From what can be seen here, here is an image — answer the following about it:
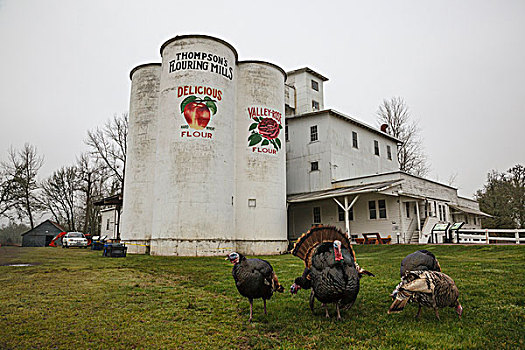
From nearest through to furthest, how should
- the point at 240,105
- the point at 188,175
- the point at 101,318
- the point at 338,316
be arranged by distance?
the point at 338,316, the point at 101,318, the point at 188,175, the point at 240,105

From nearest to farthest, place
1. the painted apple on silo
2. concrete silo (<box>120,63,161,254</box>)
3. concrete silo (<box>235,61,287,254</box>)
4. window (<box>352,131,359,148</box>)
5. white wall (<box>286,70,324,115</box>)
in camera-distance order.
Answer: the painted apple on silo, concrete silo (<box>235,61,287,254</box>), concrete silo (<box>120,63,161,254</box>), window (<box>352,131,359,148</box>), white wall (<box>286,70,324,115</box>)

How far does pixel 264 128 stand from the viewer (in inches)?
1041

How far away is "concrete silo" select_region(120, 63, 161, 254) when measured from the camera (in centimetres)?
2630

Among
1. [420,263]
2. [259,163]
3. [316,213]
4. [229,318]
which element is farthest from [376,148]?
[229,318]

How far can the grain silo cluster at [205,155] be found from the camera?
22.9 meters

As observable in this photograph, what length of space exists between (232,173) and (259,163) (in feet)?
6.88

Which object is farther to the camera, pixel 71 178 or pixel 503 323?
pixel 71 178

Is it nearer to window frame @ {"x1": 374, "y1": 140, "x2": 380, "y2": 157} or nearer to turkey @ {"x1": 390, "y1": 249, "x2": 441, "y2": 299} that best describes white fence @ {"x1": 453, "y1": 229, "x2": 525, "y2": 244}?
window frame @ {"x1": 374, "y1": 140, "x2": 380, "y2": 157}

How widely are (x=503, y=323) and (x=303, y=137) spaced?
89.2 ft

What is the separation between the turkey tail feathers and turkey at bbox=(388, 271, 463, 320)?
1352 millimetres

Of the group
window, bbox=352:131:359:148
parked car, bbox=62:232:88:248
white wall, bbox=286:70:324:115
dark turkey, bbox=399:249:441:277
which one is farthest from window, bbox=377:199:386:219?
parked car, bbox=62:232:88:248

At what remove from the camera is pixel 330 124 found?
31859 mm

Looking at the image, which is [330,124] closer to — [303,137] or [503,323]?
[303,137]

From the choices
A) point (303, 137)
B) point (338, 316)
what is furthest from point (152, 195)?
point (338, 316)
